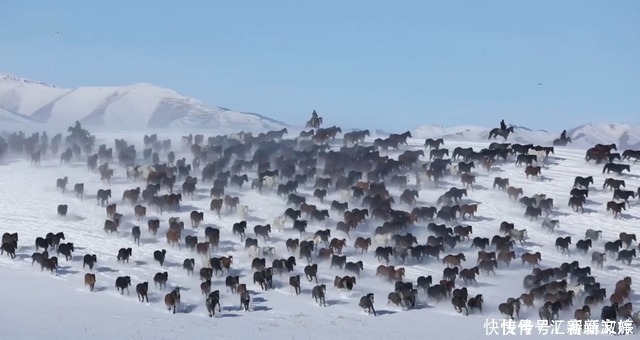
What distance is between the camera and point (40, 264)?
107 ft

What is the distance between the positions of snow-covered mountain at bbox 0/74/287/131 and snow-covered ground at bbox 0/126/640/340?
Answer: 74073mm

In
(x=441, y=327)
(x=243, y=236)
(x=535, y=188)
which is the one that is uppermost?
(x=535, y=188)

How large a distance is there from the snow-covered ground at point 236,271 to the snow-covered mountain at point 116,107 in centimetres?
7407

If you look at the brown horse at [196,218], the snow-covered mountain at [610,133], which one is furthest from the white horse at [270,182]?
the snow-covered mountain at [610,133]

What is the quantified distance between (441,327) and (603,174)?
22200mm

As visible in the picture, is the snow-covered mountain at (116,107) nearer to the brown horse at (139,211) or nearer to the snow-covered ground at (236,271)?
the snow-covered ground at (236,271)

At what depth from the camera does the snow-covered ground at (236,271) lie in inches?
1079

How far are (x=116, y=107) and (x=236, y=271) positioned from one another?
104 metres

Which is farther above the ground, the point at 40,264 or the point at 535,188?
the point at 535,188

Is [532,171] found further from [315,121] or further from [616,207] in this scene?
[315,121]

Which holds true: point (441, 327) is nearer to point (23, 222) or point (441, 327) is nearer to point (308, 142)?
point (23, 222)

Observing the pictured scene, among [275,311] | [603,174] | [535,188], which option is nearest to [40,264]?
[275,311]

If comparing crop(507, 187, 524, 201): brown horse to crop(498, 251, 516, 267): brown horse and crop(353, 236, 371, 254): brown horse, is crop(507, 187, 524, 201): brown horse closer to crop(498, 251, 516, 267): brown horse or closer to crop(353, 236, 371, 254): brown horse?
crop(498, 251, 516, 267): brown horse

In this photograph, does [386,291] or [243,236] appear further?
[243,236]
